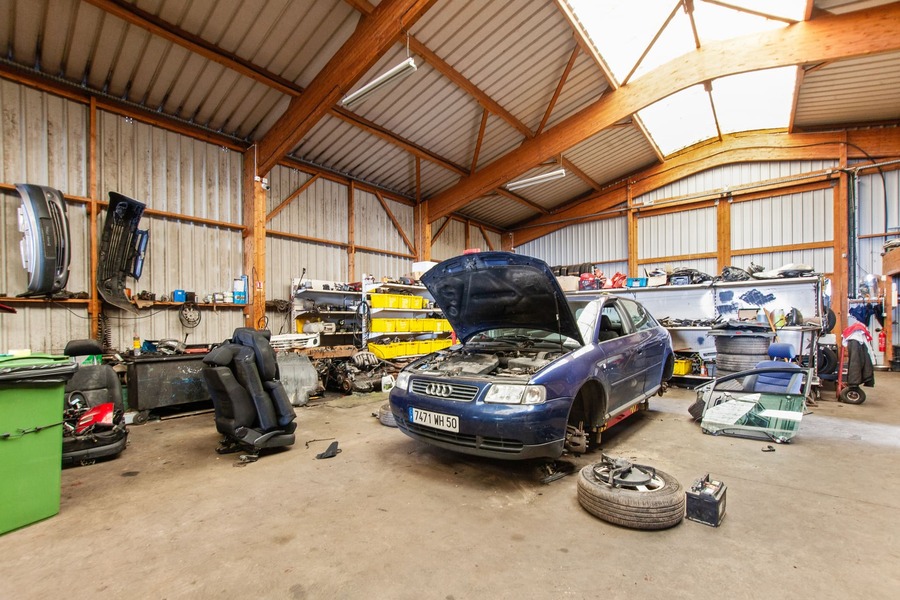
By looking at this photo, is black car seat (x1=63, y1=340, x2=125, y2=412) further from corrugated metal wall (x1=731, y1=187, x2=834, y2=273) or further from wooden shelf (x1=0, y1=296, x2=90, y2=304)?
corrugated metal wall (x1=731, y1=187, x2=834, y2=273)

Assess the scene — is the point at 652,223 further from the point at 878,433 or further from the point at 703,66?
the point at 878,433

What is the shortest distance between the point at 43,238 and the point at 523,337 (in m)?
5.86

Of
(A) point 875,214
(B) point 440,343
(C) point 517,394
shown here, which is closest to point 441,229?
(B) point 440,343

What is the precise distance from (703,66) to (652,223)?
18.9 ft

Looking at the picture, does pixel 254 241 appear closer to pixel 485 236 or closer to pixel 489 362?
pixel 489 362

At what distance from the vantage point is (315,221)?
8539 mm

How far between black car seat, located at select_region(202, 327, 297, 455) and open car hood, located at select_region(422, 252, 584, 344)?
5.38 ft

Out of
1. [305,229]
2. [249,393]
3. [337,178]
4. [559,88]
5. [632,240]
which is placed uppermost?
[559,88]

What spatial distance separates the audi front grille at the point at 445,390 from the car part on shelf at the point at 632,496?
88 centimetres

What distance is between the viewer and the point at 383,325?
7.81 meters

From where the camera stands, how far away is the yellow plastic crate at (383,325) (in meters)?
7.73

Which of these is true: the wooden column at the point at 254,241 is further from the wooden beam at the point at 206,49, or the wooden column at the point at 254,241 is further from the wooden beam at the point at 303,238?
the wooden beam at the point at 206,49

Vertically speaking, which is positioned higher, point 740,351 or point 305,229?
point 305,229

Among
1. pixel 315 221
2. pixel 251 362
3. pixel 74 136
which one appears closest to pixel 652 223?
pixel 315 221
